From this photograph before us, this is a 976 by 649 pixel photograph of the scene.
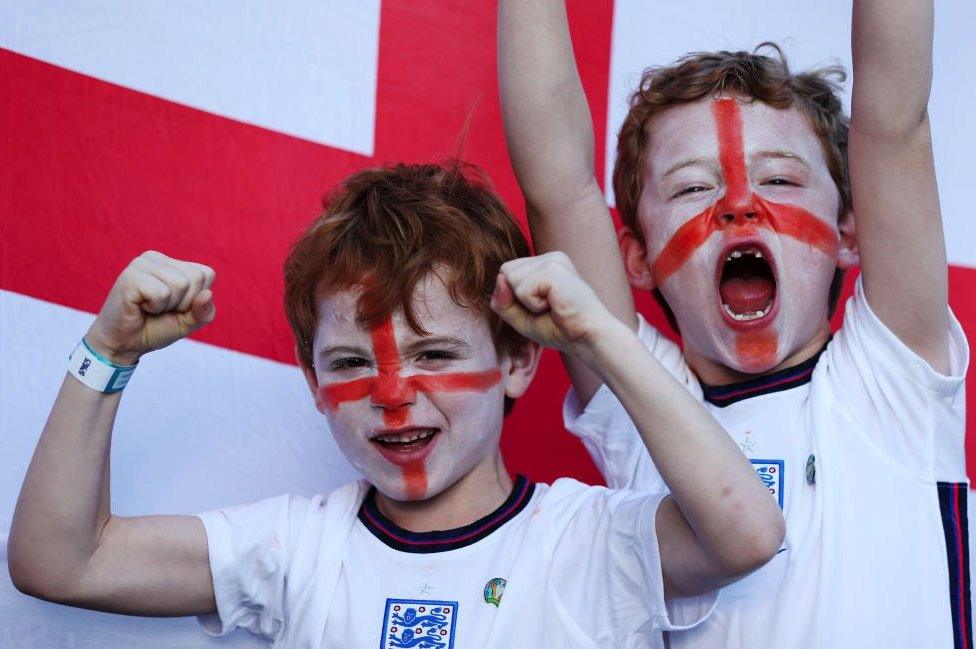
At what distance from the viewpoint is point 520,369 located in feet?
4.92

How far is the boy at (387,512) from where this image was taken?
131cm

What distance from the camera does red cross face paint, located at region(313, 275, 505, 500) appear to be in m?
1.38

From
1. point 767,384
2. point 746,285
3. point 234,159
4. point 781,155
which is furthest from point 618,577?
point 234,159

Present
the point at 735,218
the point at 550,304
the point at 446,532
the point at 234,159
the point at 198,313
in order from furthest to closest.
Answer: the point at 234,159 → the point at 735,218 → the point at 446,532 → the point at 198,313 → the point at 550,304

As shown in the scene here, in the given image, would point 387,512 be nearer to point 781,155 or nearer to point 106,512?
point 106,512

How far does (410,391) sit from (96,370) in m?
0.32

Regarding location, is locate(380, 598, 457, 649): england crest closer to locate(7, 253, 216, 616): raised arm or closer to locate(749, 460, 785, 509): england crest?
locate(7, 253, 216, 616): raised arm

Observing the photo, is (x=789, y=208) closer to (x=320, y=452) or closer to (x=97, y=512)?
(x=320, y=452)

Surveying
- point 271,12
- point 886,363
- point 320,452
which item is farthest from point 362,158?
point 886,363

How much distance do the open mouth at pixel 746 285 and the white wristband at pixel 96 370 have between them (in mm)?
670

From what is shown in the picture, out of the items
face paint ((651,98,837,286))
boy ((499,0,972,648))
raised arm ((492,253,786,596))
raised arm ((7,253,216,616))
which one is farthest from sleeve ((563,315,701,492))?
raised arm ((7,253,216,616))

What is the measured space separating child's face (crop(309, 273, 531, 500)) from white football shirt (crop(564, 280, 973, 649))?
10.1 inches

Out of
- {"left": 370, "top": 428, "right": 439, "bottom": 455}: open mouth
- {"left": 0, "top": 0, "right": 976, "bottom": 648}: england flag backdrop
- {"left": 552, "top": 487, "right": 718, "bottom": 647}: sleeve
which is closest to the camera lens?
{"left": 552, "top": 487, "right": 718, "bottom": 647}: sleeve

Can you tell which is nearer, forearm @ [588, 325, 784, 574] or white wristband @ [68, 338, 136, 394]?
forearm @ [588, 325, 784, 574]
